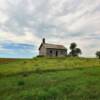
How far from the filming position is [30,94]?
12.3m

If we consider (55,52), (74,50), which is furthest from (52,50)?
(74,50)

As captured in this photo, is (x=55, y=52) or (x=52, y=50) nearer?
(x=52, y=50)

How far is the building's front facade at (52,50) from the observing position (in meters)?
64.0

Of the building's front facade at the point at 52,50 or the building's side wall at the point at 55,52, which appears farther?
the building's side wall at the point at 55,52

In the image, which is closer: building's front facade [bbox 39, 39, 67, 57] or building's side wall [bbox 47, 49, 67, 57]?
building's front facade [bbox 39, 39, 67, 57]

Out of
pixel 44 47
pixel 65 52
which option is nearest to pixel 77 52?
pixel 65 52

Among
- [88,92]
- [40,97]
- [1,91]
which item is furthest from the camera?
[1,91]

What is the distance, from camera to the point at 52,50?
213ft

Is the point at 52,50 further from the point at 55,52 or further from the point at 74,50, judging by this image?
the point at 74,50

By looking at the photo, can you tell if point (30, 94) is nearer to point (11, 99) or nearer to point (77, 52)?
point (11, 99)

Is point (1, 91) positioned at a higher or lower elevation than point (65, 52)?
lower

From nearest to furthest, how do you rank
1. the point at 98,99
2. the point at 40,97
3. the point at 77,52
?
1. the point at 98,99
2. the point at 40,97
3. the point at 77,52

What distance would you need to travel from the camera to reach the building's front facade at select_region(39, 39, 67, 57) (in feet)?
210

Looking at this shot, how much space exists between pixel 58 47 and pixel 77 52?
8595 millimetres
